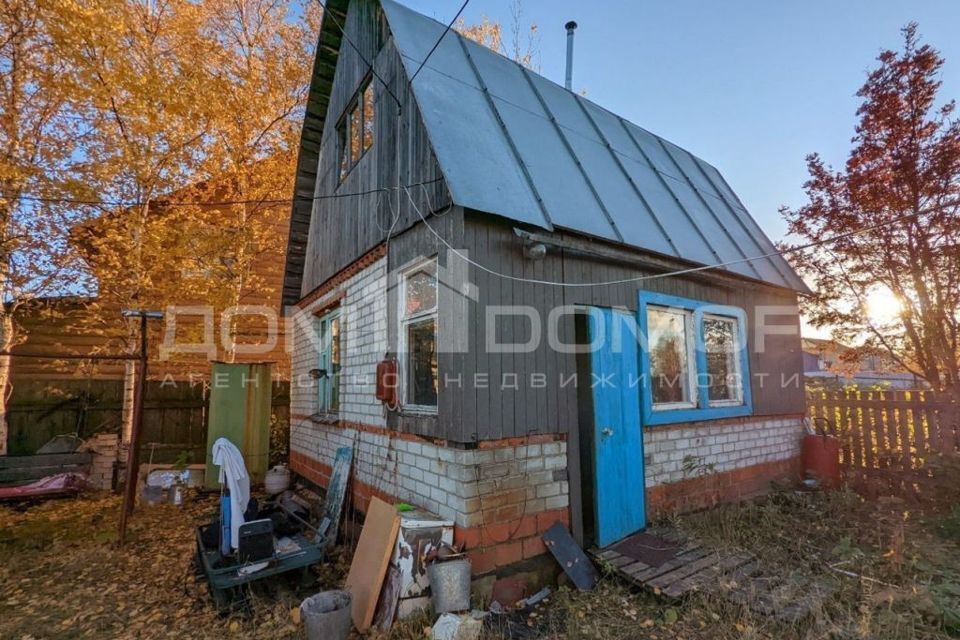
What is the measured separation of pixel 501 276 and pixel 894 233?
6.98 metres

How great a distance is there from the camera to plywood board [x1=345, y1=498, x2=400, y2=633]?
370cm

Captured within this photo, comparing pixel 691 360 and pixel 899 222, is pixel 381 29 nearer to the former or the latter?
pixel 691 360

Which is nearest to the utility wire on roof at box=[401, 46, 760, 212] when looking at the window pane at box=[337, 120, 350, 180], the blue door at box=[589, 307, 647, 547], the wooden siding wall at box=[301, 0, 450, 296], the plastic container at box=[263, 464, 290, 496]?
the wooden siding wall at box=[301, 0, 450, 296]

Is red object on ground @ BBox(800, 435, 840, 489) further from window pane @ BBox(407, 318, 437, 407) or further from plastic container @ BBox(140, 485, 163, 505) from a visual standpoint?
plastic container @ BBox(140, 485, 163, 505)

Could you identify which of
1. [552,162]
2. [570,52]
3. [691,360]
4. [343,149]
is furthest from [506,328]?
[570,52]

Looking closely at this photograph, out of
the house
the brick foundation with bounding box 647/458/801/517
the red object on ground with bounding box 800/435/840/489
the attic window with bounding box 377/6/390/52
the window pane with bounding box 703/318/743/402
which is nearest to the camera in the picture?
the house

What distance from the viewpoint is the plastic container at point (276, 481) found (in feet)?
26.7

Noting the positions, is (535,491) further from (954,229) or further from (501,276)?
(954,229)

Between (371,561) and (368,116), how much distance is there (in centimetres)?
547

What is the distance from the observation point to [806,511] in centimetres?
584

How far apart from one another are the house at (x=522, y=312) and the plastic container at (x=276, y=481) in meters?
0.75

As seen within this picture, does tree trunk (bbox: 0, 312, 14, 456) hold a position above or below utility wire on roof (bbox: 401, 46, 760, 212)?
below

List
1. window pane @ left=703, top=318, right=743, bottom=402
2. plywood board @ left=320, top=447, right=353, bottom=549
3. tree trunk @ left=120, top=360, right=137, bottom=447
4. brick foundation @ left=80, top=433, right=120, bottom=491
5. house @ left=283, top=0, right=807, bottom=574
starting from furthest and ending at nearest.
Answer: tree trunk @ left=120, top=360, right=137, bottom=447
brick foundation @ left=80, top=433, right=120, bottom=491
window pane @ left=703, top=318, right=743, bottom=402
plywood board @ left=320, top=447, right=353, bottom=549
house @ left=283, top=0, right=807, bottom=574

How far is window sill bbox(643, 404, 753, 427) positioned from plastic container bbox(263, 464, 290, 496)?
20.6 feet
